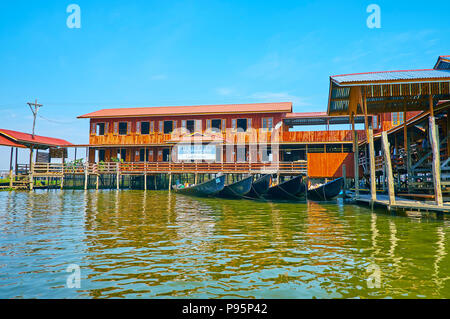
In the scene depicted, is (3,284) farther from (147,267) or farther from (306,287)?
(306,287)

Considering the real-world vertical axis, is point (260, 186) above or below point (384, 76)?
below

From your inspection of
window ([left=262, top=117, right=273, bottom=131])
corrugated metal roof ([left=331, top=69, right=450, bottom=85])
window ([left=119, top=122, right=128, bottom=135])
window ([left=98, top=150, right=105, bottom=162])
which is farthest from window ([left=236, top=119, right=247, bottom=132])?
corrugated metal roof ([left=331, top=69, right=450, bottom=85])

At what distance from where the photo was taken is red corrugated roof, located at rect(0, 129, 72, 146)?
2962 cm

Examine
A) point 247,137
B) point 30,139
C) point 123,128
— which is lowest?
point 30,139

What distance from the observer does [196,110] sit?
3466 cm

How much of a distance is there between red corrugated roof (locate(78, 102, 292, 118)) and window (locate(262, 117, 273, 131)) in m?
1.05

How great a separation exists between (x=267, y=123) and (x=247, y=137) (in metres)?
2.52

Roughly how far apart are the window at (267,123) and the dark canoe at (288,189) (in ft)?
37.9

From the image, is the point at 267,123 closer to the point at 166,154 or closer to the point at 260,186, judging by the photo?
the point at 166,154

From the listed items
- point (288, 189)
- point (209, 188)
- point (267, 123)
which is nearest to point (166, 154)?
point (267, 123)

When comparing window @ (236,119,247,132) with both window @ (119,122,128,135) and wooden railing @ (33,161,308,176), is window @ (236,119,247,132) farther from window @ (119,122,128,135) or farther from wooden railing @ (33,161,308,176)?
window @ (119,122,128,135)

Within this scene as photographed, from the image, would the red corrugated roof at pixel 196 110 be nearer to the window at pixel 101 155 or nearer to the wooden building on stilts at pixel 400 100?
the window at pixel 101 155

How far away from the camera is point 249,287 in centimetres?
469

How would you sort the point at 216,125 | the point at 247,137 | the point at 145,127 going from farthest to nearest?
the point at 145,127 < the point at 216,125 < the point at 247,137
